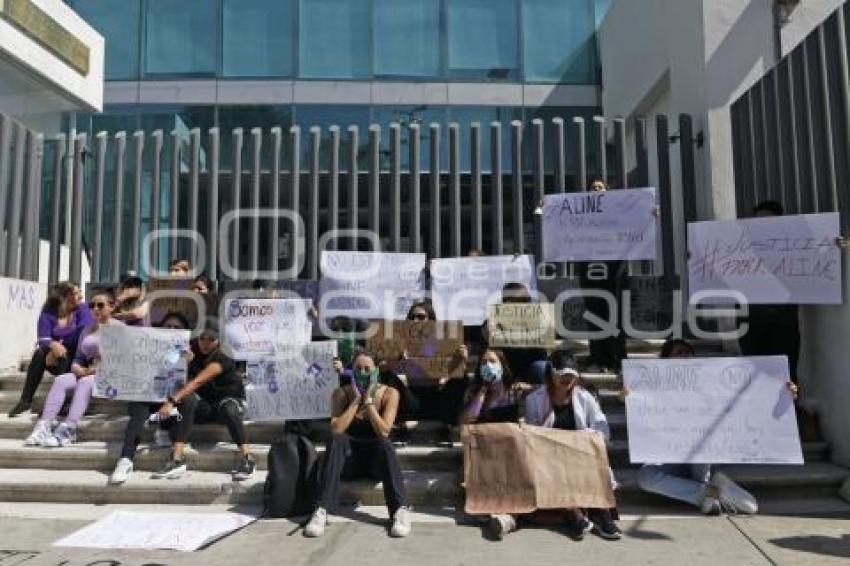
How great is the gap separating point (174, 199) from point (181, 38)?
832cm

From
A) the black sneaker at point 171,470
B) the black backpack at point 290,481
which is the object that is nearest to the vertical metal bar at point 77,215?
Result: the black sneaker at point 171,470

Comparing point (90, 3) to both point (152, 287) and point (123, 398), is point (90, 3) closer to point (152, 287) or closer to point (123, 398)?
point (152, 287)

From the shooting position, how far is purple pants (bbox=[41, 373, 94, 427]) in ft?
21.9

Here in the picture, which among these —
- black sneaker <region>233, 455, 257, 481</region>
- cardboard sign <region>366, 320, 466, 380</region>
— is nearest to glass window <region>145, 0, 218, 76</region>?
cardboard sign <region>366, 320, 466, 380</region>

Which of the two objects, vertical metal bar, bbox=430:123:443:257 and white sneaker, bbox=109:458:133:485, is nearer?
white sneaker, bbox=109:458:133:485

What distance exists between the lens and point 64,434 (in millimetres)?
6609

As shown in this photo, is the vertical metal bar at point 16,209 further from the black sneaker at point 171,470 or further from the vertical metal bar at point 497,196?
the vertical metal bar at point 497,196

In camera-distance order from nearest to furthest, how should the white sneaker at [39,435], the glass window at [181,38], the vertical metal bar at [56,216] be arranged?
the white sneaker at [39,435] → the vertical metal bar at [56,216] → the glass window at [181,38]

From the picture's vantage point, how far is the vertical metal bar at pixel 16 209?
342 inches

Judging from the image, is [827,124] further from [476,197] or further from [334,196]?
[334,196]

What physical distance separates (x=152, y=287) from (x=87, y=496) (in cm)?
255

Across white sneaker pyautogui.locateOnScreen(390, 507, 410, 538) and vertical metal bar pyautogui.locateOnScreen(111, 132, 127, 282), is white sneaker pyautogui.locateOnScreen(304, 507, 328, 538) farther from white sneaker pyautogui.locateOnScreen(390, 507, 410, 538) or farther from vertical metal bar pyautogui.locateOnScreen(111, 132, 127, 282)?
vertical metal bar pyautogui.locateOnScreen(111, 132, 127, 282)

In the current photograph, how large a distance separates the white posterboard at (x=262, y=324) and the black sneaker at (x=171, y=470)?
1048mm

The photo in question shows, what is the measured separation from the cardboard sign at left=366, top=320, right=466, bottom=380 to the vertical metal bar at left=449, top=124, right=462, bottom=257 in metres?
2.60
